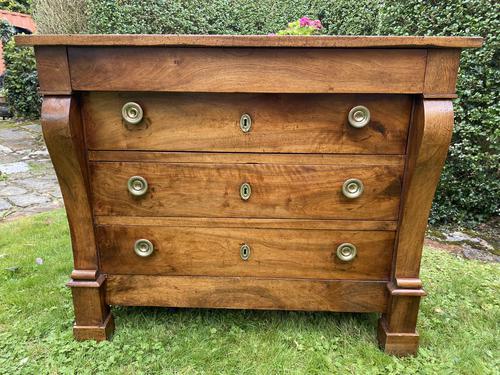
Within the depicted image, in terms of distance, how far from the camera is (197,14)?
488 cm

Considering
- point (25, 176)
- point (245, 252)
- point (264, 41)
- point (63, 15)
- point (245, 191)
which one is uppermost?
point (63, 15)

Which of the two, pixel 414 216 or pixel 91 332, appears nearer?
pixel 414 216

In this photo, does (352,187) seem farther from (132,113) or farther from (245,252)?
(132,113)

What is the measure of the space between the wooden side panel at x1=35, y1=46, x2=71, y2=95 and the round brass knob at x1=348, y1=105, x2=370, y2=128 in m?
1.02

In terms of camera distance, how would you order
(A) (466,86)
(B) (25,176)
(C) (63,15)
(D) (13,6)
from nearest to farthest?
1. (A) (466,86)
2. (B) (25,176)
3. (C) (63,15)
4. (D) (13,6)

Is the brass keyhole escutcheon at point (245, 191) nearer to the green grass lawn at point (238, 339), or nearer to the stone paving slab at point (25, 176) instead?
the green grass lawn at point (238, 339)

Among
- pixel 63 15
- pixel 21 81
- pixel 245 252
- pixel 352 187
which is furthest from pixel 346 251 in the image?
pixel 21 81

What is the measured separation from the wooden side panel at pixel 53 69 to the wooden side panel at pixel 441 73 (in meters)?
1.25

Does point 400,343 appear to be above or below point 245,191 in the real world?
below

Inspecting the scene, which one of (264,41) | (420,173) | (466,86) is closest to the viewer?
(264,41)

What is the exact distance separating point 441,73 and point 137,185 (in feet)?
3.87

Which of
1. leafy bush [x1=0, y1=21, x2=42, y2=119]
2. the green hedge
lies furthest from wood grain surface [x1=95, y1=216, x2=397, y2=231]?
leafy bush [x1=0, y1=21, x2=42, y2=119]

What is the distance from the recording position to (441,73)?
1.25 metres

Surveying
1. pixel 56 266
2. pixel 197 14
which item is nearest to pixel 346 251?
pixel 56 266
